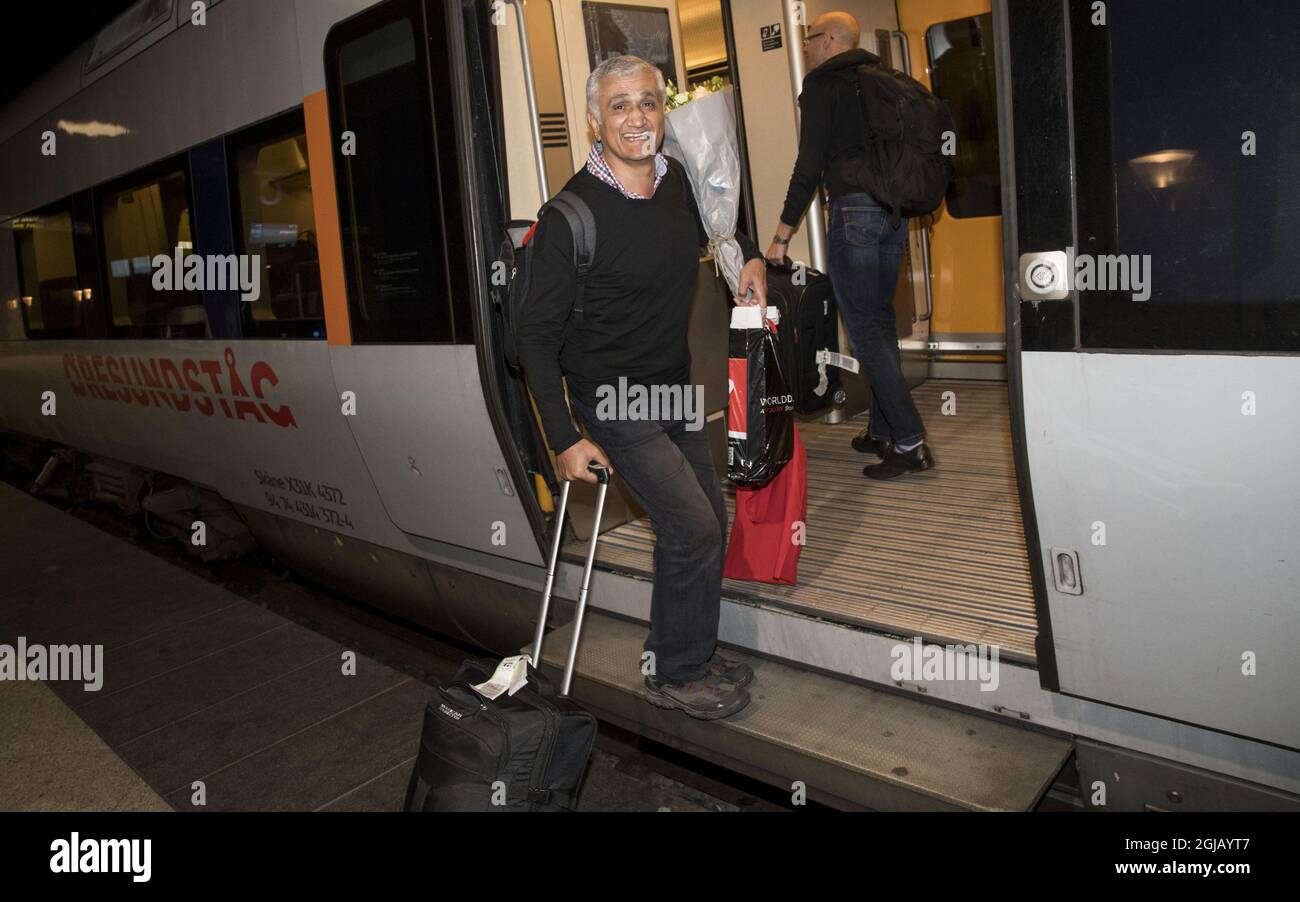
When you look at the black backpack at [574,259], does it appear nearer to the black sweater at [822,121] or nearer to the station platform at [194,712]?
the black sweater at [822,121]

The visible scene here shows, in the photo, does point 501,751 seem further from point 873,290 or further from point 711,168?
point 873,290

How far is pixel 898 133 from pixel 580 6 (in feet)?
5.52

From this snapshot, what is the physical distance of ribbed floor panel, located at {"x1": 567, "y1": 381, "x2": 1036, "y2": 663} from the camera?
3.04 m

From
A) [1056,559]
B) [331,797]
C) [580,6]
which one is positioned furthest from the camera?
[580,6]

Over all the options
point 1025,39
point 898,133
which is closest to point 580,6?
point 898,133

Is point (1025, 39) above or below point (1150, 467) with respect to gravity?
above

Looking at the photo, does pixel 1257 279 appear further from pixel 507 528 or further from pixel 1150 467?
pixel 507 528

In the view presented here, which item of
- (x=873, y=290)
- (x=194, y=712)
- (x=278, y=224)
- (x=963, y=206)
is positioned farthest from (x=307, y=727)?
(x=963, y=206)

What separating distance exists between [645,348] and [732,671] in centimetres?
108

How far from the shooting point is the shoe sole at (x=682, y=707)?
305cm

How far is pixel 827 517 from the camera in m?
4.17

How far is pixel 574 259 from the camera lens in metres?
2.76

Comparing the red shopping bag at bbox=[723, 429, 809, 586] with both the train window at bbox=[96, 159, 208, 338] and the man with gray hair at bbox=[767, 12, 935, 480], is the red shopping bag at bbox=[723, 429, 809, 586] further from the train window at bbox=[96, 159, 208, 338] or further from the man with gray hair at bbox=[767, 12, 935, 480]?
the train window at bbox=[96, 159, 208, 338]
